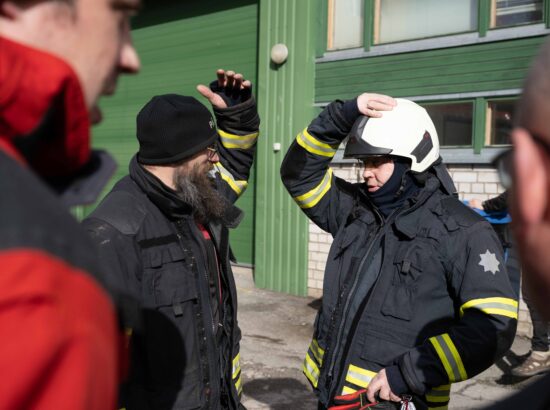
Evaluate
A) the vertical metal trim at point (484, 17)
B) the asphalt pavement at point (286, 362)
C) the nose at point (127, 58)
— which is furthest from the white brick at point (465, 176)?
the nose at point (127, 58)

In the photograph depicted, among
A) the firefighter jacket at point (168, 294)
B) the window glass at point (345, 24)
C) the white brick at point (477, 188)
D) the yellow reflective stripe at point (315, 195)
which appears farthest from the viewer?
the window glass at point (345, 24)

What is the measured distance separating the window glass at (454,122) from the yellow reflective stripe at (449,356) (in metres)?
5.59

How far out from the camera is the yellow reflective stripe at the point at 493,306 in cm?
263

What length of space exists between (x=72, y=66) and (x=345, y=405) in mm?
2180

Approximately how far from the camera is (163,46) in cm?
1161

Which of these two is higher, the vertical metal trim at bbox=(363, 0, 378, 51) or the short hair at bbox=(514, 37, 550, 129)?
the vertical metal trim at bbox=(363, 0, 378, 51)

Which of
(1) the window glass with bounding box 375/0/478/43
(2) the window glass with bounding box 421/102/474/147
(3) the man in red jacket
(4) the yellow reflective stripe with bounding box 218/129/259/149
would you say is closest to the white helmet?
(4) the yellow reflective stripe with bounding box 218/129/259/149

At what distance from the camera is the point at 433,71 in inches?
315

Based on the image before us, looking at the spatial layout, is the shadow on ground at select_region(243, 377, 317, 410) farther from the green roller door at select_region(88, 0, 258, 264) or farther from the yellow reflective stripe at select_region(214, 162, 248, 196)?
the green roller door at select_region(88, 0, 258, 264)

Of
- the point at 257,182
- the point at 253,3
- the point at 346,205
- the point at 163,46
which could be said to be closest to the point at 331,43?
the point at 253,3

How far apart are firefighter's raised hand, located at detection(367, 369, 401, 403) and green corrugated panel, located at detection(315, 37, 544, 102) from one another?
18.0ft

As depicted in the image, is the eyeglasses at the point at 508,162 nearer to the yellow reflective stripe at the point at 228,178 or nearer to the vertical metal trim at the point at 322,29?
the yellow reflective stripe at the point at 228,178

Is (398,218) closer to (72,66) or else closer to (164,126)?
(164,126)

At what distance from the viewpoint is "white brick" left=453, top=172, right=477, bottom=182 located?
7565 millimetres
